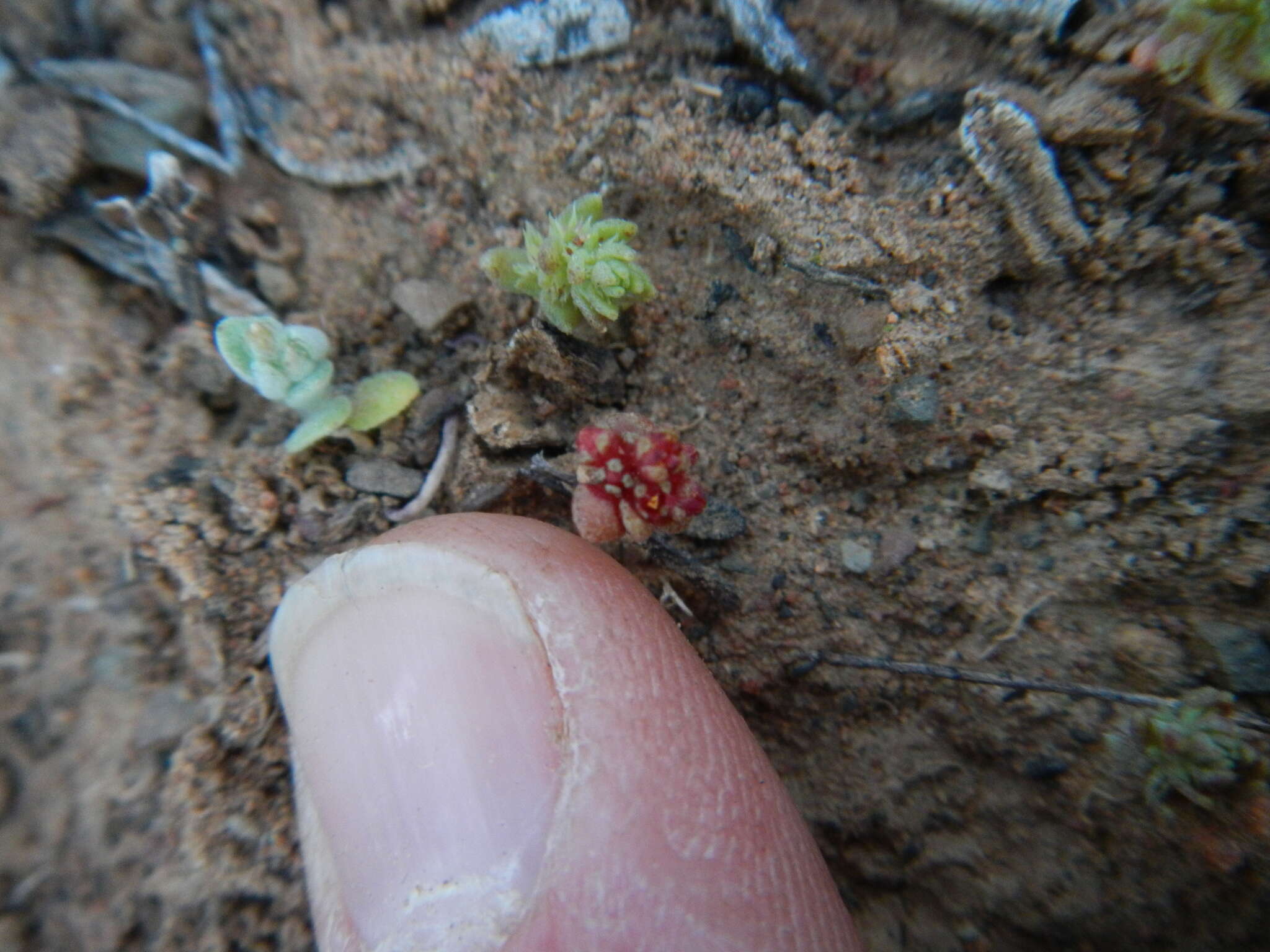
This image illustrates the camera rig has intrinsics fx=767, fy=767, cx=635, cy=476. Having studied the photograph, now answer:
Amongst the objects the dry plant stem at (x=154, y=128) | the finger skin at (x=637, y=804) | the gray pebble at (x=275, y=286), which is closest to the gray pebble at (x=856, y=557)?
the finger skin at (x=637, y=804)

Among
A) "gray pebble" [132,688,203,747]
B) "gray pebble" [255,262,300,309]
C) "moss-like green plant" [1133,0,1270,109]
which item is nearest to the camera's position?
"moss-like green plant" [1133,0,1270,109]

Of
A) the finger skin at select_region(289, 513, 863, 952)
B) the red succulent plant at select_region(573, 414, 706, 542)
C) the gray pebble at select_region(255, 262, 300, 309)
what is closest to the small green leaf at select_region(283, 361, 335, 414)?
the gray pebble at select_region(255, 262, 300, 309)

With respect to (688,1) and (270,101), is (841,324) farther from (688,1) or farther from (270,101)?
(270,101)

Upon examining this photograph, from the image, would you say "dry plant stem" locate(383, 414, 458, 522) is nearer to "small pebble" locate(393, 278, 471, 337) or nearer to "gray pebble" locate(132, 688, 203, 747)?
"small pebble" locate(393, 278, 471, 337)

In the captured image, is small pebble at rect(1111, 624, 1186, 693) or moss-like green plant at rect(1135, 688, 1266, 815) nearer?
moss-like green plant at rect(1135, 688, 1266, 815)

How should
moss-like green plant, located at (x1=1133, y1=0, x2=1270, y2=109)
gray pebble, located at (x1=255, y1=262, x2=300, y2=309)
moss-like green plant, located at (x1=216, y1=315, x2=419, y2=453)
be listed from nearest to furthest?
moss-like green plant, located at (x1=1133, y1=0, x2=1270, y2=109), moss-like green plant, located at (x1=216, y1=315, x2=419, y2=453), gray pebble, located at (x1=255, y1=262, x2=300, y2=309)

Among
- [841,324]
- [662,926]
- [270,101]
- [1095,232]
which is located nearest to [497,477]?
[841,324]

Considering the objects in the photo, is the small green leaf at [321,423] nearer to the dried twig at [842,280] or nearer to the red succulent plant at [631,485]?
the red succulent plant at [631,485]
